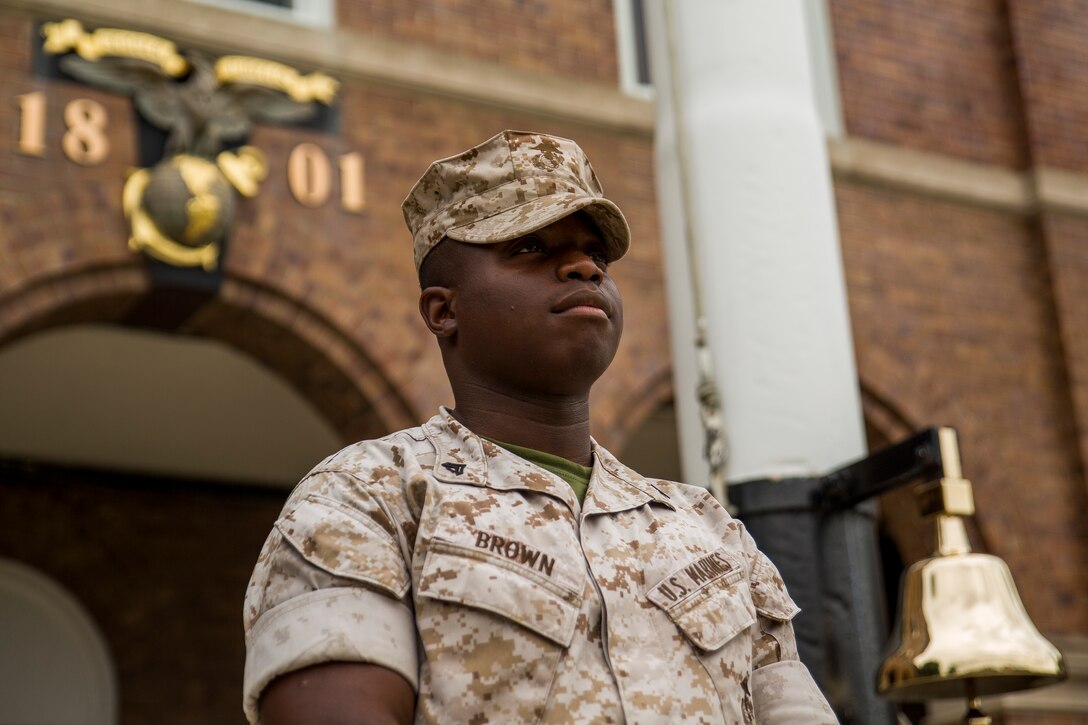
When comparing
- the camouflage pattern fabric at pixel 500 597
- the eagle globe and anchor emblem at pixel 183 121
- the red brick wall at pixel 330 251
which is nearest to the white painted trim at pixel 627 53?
the red brick wall at pixel 330 251

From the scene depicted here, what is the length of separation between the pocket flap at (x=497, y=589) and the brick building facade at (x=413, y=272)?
193 inches

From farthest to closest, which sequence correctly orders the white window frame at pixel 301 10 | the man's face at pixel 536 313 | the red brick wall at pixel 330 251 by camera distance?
the white window frame at pixel 301 10 < the red brick wall at pixel 330 251 < the man's face at pixel 536 313

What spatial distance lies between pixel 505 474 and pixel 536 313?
200mm

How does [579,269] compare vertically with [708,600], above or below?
above

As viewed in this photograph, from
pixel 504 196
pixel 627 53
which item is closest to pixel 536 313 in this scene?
pixel 504 196

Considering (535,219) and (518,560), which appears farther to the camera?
(535,219)

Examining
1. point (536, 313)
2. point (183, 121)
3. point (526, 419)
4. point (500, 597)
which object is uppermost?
point (183, 121)

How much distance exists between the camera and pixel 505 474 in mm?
1844

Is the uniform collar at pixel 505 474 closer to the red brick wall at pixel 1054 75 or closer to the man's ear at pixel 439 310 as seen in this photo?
the man's ear at pixel 439 310

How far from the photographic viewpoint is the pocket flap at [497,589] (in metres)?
1.67

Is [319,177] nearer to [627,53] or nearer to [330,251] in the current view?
[330,251]

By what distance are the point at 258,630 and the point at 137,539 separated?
7.90 metres

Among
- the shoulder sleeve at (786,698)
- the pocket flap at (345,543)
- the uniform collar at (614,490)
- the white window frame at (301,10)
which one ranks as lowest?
the shoulder sleeve at (786,698)

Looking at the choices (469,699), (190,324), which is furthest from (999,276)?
(469,699)
